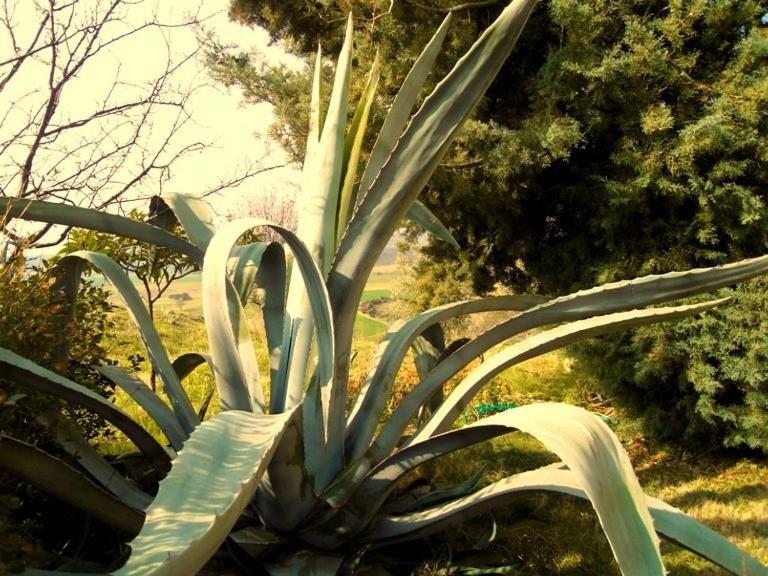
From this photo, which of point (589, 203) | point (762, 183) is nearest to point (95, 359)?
point (589, 203)

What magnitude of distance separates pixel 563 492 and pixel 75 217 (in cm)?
166

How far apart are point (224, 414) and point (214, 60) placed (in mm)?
5691

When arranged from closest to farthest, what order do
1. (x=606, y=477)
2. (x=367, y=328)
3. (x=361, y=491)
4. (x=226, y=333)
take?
1. (x=606, y=477)
2. (x=226, y=333)
3. (x=361, y=491)
4. (x=367, y=328)

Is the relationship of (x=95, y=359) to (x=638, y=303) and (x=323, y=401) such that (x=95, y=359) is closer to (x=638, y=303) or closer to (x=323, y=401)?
(x=323, y=401)

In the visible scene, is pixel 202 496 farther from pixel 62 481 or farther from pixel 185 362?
pixel 185 362

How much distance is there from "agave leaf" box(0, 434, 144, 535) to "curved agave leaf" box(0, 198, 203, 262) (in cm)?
71

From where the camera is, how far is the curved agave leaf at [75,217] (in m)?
2.06

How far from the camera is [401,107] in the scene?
89.4 inches

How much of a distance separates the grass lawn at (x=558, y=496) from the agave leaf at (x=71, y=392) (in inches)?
36.6

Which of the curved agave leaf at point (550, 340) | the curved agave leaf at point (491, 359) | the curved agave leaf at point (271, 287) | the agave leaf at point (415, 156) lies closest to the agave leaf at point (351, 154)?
the curved agave leaf at point (271, 287)

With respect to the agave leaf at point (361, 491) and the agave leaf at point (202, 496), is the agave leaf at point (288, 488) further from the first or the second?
the agave leaf at point (202, 496)

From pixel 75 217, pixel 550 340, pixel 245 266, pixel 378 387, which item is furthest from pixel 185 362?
pixel 550 340

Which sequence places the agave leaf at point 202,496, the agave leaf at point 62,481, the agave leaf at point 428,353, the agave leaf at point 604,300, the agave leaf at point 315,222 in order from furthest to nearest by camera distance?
the agave leaf at point 428,353, the agave leaf at point 315,222, the agave leaf at point 604,300, the agave leaf at point 62,481, the agave leaf at point 202,496

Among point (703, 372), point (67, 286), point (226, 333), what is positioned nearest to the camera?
point (226, 333)
